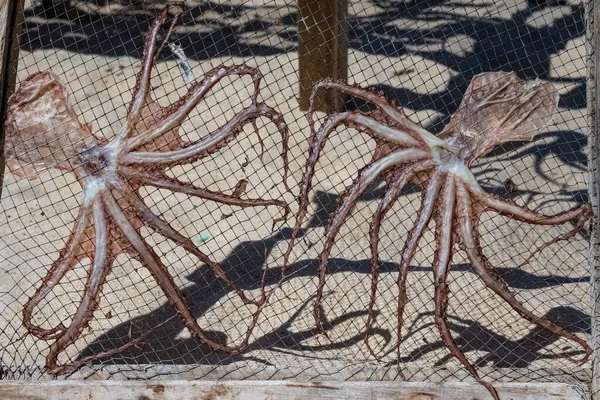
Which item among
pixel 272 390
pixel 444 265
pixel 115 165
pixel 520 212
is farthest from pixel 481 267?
pixel 115 165

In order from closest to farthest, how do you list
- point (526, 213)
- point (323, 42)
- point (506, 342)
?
1. point (526, 213)
2. point (506, 342)
3. point (323, 42)

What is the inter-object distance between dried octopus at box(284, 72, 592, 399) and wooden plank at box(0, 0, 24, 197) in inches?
36.9

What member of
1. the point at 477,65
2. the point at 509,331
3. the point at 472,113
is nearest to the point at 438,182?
the point at 472,113

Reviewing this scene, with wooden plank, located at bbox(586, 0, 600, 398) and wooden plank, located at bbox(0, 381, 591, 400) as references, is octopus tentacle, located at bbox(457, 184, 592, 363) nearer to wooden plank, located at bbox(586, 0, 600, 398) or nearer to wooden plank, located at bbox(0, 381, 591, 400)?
wooden plank, located at bbox(586, 0, 600, 398)

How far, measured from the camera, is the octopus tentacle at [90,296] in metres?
2.32

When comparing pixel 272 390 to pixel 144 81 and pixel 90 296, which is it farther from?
pixel 144 81

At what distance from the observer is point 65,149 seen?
245 centimetres

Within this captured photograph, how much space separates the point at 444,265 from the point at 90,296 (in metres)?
1.05

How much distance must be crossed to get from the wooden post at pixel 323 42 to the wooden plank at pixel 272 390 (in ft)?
4.49

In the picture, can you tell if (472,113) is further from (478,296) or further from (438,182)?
(478,296)

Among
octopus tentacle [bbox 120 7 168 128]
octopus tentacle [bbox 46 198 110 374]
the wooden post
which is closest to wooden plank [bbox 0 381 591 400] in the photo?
octopus tentacle [bbox 46 198 110 374]

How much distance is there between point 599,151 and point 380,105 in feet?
2.13

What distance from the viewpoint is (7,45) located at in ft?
7.90

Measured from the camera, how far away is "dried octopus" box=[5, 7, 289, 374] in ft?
7.73
